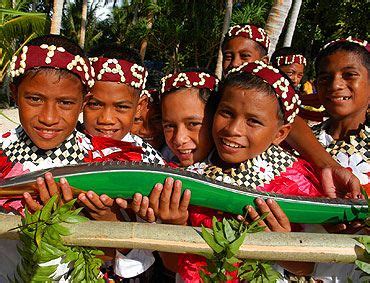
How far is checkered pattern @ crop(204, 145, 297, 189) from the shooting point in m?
2.33

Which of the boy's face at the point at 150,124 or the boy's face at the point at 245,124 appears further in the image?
the boy's face at the point at 150,124

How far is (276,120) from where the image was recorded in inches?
95.0

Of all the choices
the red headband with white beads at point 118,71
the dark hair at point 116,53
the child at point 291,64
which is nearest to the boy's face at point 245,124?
the red headband with white beads at point 118,71

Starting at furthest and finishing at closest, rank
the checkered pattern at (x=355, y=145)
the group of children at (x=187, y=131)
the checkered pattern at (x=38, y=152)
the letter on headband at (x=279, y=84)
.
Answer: the checkered pattern at (x=355, y=145) < the letter on headband at (x=279, y=84) < the checkered pattern at (x=38, y=152) < the group of children at (x=187, y=131)

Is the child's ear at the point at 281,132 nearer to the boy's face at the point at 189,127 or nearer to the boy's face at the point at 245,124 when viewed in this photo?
the boy's face at the point at 245,124

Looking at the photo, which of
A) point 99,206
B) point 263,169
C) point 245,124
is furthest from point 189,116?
point 99,206

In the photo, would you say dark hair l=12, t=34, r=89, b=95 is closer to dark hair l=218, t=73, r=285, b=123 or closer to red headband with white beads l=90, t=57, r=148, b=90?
red headband with white beads l=90, t=57, r=148, b=90

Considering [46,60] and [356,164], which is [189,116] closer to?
[46,60]

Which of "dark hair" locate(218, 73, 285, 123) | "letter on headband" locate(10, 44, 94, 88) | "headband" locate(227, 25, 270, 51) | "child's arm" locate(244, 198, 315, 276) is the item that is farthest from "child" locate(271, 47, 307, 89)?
"child's arm" locate(244, 198, 315, 276)

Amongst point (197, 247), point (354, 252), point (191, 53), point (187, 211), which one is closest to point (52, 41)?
point (187, 211)

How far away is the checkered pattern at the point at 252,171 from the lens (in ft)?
7.66

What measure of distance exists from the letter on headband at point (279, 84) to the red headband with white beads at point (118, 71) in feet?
2.21

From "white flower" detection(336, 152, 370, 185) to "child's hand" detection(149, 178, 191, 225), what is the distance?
1.28 metres

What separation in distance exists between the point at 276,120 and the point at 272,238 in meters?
0.95
